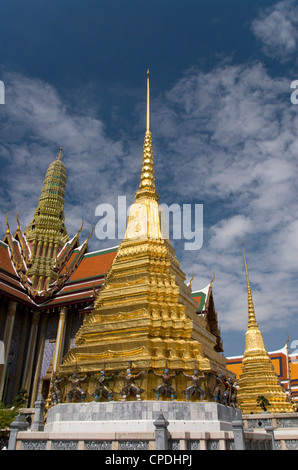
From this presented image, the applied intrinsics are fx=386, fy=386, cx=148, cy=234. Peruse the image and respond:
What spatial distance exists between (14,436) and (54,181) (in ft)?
96.6

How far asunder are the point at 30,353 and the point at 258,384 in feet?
48.6

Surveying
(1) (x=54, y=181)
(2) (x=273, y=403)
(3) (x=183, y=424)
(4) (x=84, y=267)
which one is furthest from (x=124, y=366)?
(1) (x=54, y=181)

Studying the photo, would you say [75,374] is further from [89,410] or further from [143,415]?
[143,415]

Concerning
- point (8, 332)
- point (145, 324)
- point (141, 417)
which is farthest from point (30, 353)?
point (141, 417)

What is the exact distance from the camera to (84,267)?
1162 inches

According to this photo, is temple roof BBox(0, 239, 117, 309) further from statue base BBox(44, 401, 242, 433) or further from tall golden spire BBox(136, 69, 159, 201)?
statue base BBox(44, 401, 242, 433)

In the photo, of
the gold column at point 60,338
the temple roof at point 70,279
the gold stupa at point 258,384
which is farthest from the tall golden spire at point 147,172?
the gold stupa at point 258,384

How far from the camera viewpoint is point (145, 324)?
1189cm

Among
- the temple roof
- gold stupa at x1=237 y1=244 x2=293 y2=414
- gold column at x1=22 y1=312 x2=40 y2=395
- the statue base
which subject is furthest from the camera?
the temple roof

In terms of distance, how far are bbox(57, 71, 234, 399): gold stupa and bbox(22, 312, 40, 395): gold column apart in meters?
14.1

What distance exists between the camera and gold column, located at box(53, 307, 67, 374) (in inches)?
962

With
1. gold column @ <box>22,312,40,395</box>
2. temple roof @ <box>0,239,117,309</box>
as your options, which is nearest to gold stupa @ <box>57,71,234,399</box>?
temple roof @ <box>0,239,117,309</box>

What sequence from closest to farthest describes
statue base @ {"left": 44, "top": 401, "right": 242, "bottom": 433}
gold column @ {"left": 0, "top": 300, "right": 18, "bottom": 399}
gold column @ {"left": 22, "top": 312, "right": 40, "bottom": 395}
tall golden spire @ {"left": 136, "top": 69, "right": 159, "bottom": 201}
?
statue base @ {"left": 44, "top": 401, "right": 242, "bottom": 433} → tall golden spire @ {"left": 136, "top": 69, "right": 159, "bottom": 201} → gold column @ {"left": 0, "top": 300, "right": 18, "bottom": 399} → gold column @ {"left": 22, "top": 312, "right": 40, "bottom": 395}

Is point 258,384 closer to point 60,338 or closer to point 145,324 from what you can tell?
point 60,338
